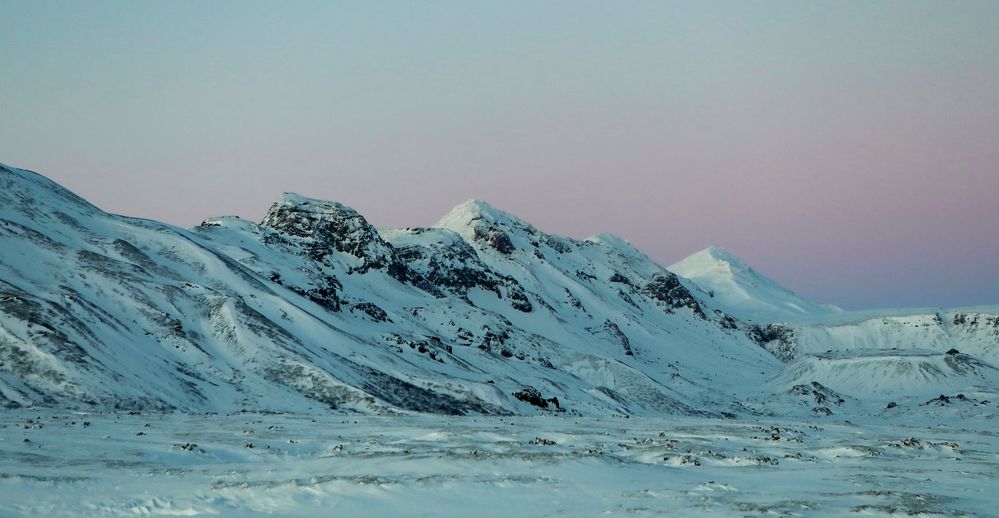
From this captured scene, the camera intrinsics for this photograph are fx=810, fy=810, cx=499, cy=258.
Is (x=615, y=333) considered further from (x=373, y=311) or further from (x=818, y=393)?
(x=373, y=311)

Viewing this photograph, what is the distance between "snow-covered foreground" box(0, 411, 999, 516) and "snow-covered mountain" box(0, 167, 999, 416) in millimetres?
23682

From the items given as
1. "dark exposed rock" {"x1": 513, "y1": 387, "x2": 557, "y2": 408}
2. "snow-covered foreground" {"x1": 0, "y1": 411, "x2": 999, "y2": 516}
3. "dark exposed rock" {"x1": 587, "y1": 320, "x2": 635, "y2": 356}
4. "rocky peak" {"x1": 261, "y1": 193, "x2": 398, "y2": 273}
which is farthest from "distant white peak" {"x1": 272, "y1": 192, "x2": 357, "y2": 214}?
"snow-covered foreground" {"x1": 0, "y1": 411, "x2": 999, "y2": 516}

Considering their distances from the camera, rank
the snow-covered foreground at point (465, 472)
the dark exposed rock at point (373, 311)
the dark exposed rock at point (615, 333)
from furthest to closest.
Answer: the dark exposed rock at point (615, 333)
the dark exposed rock at point (373, 311)
the snow-covered foreground at point (465, 472)

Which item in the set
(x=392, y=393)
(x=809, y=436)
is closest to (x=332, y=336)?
(x=392, y=393)

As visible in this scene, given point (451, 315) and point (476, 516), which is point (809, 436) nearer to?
point (476, 516)

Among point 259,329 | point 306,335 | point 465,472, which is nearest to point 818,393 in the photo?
point 306,335

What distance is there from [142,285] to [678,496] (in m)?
81.3

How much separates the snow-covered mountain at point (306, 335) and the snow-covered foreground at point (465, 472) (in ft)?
77.7

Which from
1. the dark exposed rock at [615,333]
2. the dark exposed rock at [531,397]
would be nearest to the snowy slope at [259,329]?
the dark exposed rock at [531,397]

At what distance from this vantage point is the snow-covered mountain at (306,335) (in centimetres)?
7206

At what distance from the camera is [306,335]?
98.1 metres

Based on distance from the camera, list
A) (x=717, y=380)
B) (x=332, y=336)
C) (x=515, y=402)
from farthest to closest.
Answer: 1. (x=717, y=380)
2. (x=332, y=336)
3. (x=515, y=402)

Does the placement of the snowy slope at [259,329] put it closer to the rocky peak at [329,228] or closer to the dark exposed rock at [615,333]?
the rocky peak at [329,228]

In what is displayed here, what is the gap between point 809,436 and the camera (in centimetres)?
5081
